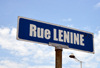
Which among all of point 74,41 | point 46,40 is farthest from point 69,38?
point 46,40

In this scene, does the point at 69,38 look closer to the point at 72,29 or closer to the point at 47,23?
the point at 72,29

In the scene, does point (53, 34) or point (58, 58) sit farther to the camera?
point (53, 34)

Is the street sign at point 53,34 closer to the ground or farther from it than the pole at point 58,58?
farther from it

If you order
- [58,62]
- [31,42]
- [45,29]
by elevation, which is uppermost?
[45,29]

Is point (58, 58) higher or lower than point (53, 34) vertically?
lower

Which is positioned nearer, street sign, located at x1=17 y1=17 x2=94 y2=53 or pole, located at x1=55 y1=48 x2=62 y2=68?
street sign, located at x1=17 y1=17 x2=94 y2=53

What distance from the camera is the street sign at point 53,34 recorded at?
11117 millimetres

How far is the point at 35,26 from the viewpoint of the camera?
37.5 feet

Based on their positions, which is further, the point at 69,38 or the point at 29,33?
the point at 69,38

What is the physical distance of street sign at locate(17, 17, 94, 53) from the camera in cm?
1112

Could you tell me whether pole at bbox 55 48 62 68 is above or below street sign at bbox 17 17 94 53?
below

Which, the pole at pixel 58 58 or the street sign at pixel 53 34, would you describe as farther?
the pole at pixel 58 58

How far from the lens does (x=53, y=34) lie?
11.8 m

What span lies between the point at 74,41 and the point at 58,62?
188 cm
